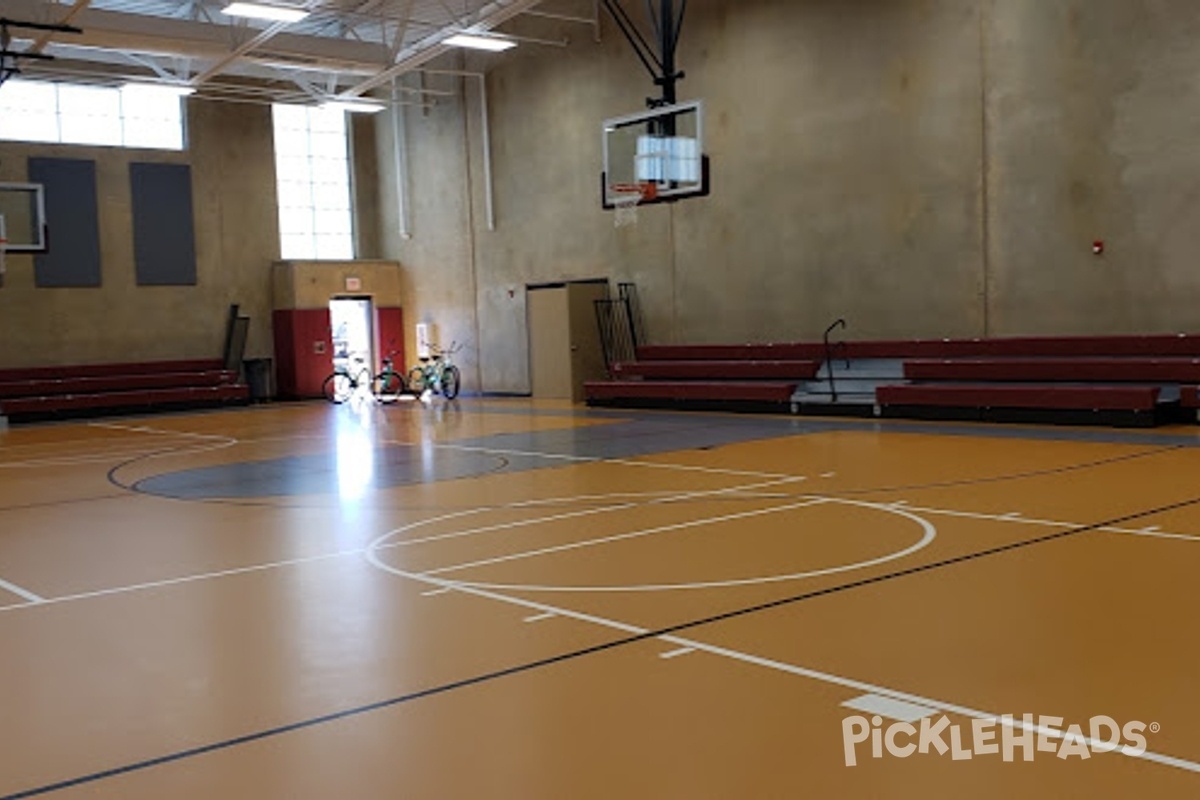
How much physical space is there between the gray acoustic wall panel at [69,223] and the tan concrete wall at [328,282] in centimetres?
333

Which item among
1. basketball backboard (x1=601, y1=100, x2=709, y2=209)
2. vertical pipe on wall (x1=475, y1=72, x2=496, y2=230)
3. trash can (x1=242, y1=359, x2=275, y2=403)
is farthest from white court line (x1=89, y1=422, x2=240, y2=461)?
vertical pipe on wall (x1=475, y1=72, x2=496, y2=230)

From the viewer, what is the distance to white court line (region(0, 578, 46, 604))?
5484 mm

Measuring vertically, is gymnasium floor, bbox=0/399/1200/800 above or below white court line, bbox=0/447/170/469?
below

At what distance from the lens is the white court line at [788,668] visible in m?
3.02

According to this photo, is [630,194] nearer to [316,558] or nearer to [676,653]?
[316,558]

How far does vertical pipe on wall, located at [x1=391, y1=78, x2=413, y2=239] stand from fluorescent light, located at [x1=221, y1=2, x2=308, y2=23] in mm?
8060

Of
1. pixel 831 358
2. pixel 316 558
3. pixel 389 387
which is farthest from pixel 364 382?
pixel 316 558

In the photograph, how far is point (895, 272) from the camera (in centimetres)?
1487

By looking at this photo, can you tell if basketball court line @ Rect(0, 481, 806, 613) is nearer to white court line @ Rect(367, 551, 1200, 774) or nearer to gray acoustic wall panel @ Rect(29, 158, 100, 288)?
white court line @ Rect(367, 551, 1200, 774)

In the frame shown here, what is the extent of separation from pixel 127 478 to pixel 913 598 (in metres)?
7.86

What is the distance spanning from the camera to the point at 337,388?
22797 millimetres

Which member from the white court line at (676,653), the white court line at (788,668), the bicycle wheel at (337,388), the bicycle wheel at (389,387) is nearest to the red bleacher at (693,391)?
the bicycle wheel at (389,387)

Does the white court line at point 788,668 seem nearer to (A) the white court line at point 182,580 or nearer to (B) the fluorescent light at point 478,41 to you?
(A) the white court line at point 182,580

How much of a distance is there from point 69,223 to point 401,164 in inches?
248
